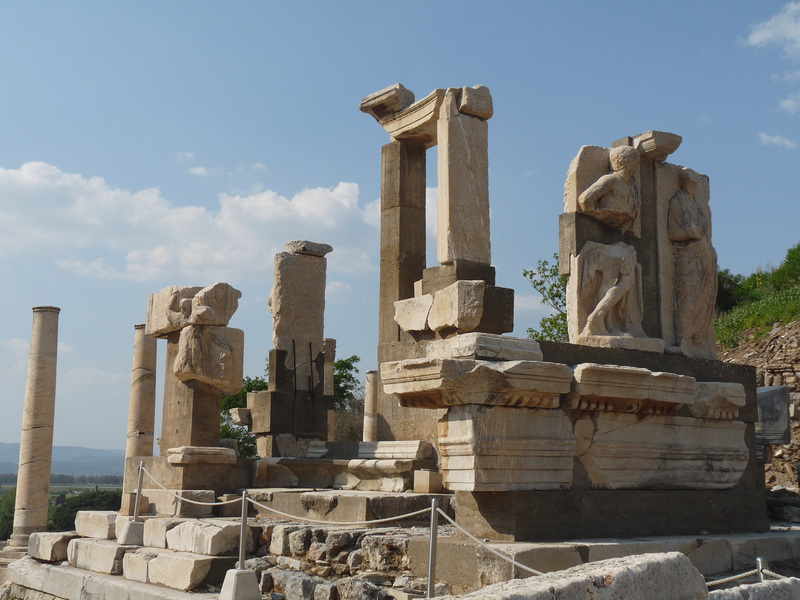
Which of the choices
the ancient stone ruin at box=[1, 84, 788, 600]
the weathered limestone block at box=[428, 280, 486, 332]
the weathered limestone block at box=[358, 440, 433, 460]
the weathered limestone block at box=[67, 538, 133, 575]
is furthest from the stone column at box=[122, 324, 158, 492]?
the weathered limestone block at box=[428, 280, 486, 332]

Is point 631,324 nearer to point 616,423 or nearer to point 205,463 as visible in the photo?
point 616,423

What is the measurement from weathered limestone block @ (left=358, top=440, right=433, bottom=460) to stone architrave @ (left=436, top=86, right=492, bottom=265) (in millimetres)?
1933

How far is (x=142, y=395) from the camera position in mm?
15180

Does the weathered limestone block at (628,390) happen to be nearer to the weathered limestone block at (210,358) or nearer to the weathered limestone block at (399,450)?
the weathered limestone block at (399,450)

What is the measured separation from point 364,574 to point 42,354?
400 inches

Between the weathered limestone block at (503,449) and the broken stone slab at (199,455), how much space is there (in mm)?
3764

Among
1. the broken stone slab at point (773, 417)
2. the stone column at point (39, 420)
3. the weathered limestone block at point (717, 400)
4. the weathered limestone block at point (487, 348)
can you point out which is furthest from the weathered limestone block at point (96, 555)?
the broken stone slab at point (773, 417)

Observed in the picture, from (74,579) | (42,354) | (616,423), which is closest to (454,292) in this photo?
(616,423)

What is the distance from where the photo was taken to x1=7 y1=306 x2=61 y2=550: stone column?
1420 centimetres

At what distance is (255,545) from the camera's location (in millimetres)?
7258

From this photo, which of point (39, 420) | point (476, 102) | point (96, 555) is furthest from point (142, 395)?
point (476, 102)

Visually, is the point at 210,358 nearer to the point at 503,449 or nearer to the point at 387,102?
the point at 387,102

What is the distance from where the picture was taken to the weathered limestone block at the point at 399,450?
8.68 meters

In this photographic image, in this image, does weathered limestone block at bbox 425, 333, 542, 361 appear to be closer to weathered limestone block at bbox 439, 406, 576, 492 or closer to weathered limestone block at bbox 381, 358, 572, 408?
weathered limestone block at bbox 381, 358, 572, 408
